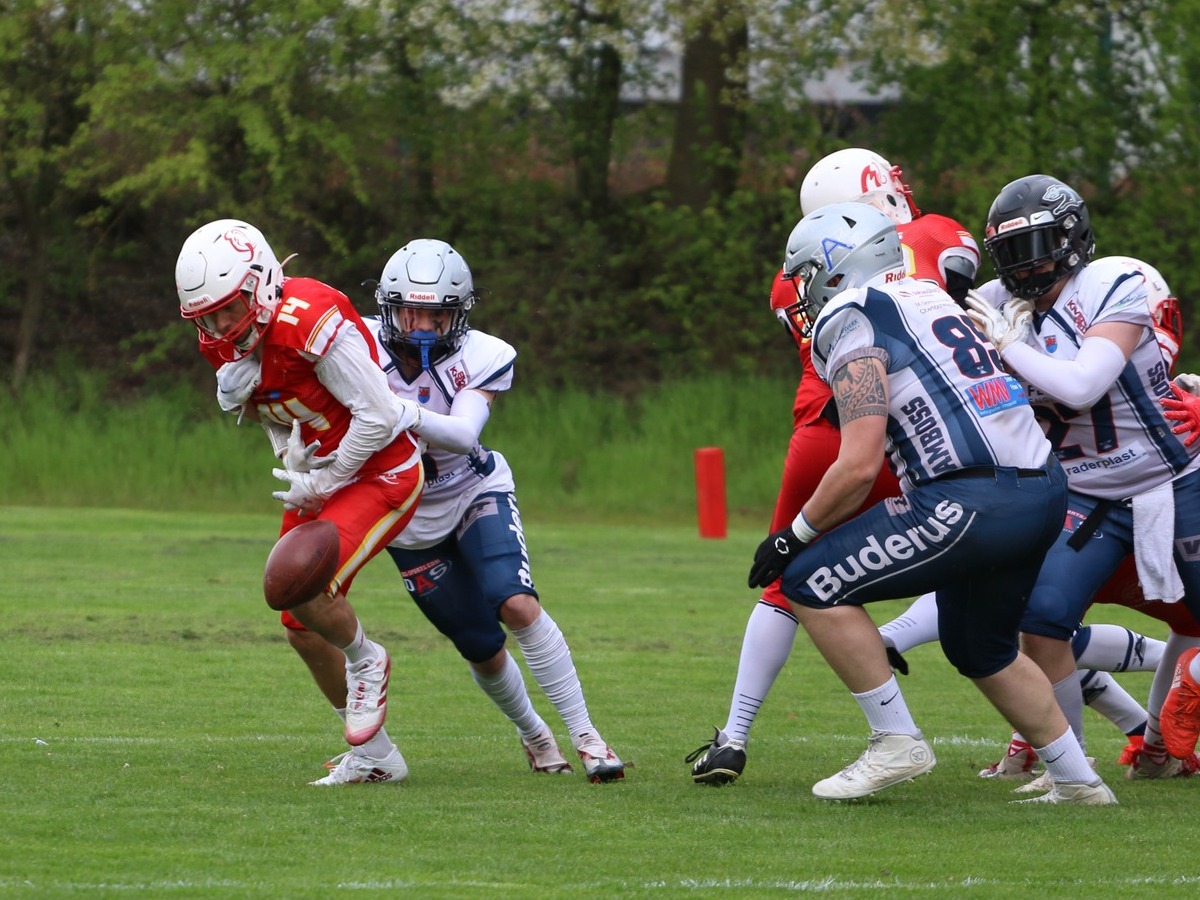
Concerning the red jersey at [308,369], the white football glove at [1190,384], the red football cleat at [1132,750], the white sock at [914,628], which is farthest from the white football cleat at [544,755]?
the white football glove at [1190,384]

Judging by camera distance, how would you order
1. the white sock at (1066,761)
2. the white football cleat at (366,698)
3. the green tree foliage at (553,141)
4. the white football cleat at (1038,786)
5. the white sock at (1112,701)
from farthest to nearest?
the green tree foliage at (553,141), the white sock at (1112,701), the white football cleat at (1038,786), the white football cleat at (366,698), the white sock at (1066,761)

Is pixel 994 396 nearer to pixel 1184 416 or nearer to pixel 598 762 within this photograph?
pixel 1184 416

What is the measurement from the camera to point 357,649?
5445 mm

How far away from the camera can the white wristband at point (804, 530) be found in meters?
4.92

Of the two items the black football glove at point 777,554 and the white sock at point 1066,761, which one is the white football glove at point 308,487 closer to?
the black football glove at point 777,554

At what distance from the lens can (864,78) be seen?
2417cm

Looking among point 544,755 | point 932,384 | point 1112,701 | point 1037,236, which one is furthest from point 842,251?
point 1112,701

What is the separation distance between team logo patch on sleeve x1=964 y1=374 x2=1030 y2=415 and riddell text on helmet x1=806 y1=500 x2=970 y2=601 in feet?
0.96

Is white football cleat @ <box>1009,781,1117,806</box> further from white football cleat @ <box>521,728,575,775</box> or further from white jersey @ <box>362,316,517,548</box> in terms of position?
white jersey @ <box>362,316,517,548</box>

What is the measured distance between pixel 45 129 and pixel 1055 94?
13553 millimetres

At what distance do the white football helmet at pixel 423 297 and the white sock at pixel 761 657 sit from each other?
1.38 m

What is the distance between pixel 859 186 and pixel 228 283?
7.07 ft

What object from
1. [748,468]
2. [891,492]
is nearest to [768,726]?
[891,492]

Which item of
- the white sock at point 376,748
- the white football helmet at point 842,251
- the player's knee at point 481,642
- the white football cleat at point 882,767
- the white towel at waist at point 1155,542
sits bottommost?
the white sock at point 376,748
